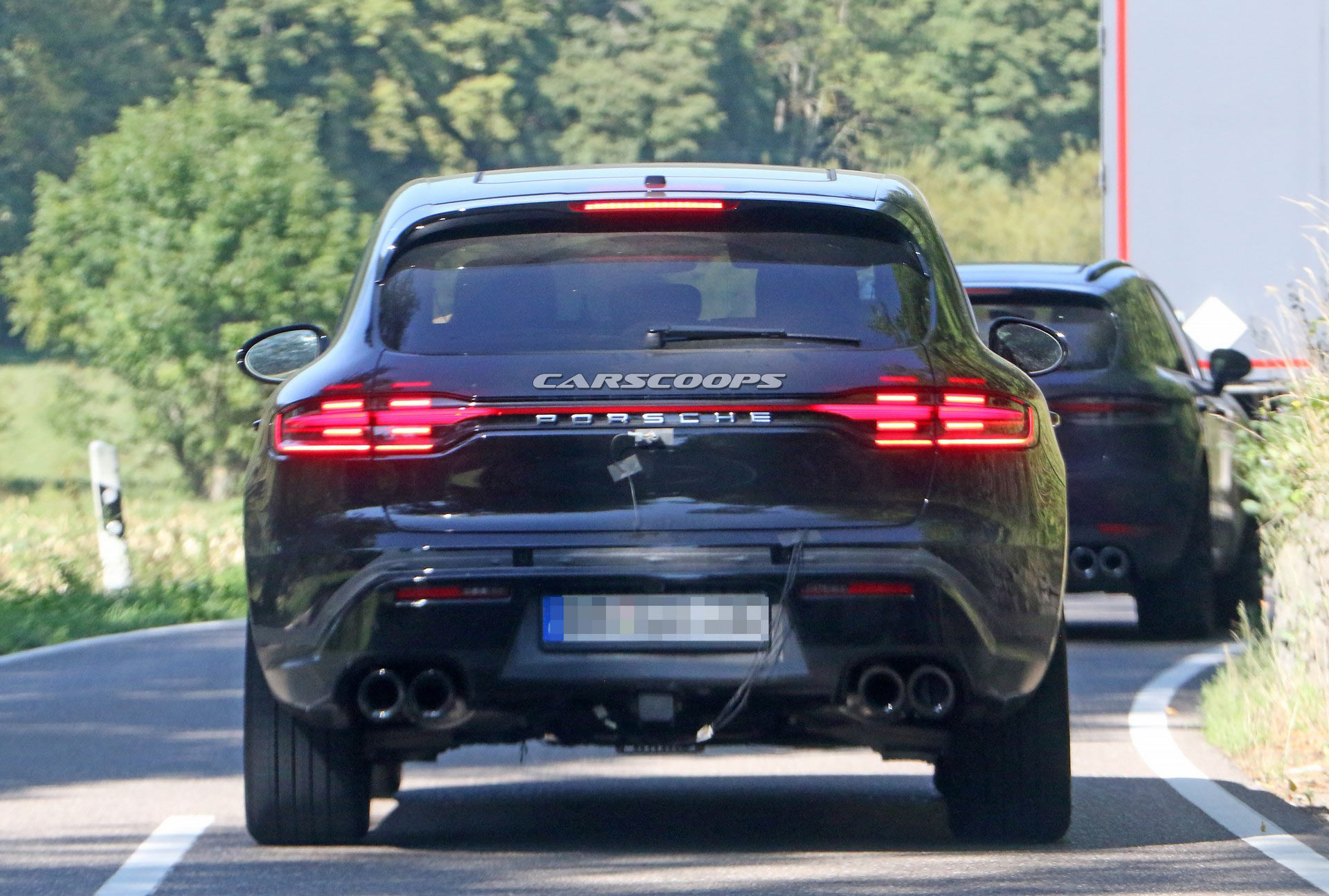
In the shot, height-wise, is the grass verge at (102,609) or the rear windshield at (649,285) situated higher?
the rear windshield at (649,285)

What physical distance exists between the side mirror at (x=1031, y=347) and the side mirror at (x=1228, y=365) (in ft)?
14.6

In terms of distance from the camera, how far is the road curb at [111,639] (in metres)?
12.0

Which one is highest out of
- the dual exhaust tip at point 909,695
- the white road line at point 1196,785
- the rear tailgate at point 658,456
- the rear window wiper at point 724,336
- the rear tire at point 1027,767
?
the rear window wiper at point 724,336

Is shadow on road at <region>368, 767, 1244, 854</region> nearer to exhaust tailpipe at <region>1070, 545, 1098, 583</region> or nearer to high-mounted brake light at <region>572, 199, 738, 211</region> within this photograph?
high-mounted brake light at <region>572, 199, 738, 211</region>

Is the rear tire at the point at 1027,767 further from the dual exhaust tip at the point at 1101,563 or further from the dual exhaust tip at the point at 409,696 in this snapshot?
the dual exhaust tip at the point at 1101,563

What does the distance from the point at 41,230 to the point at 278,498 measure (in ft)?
188

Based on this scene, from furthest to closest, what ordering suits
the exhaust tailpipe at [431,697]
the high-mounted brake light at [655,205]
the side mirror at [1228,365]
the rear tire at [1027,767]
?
the side mirror at [1228,365], the rear tire at [1027,767], the high-mounted brake light at [655,205], the exhaust tailpipe at [431,697]

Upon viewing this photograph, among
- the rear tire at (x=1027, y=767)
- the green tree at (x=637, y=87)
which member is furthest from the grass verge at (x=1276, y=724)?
the green tree at (x=637, y=87)

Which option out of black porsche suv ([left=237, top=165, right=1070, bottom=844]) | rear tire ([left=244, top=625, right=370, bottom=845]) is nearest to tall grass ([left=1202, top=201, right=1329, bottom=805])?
black porsche suv ([left=237, top=165, right=1070, bottom=844])

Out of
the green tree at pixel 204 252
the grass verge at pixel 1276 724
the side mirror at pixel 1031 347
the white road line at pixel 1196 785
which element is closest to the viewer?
the white road line at pixel 1196 785

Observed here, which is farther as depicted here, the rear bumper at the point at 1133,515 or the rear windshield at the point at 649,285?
the rear bumper at the point at 1133,515

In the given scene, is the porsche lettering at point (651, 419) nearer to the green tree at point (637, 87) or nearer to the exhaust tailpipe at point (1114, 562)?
the exhaust tailpipe at point (1114, 562)

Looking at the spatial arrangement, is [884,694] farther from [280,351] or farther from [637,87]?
[637,87]

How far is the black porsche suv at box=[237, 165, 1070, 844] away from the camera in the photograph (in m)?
5.71
